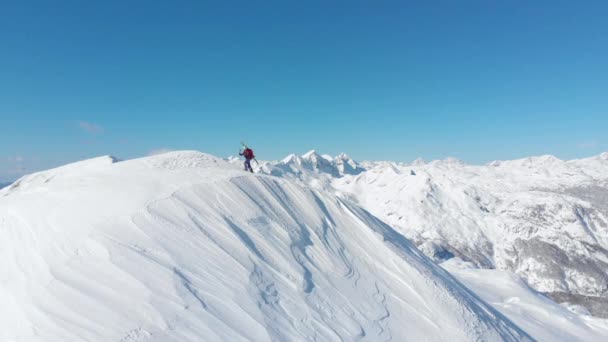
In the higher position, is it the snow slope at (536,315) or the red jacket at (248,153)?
the red jacket at (248,153)

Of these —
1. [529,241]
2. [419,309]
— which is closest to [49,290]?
[419,309]

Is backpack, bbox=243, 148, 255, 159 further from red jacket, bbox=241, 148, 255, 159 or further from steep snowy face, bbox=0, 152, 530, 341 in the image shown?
steep snowy face, bbox=0, 152, 530, 341

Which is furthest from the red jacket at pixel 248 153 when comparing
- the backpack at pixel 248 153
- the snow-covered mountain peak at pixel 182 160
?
the snow-covered mountain peak at pixel 182 160

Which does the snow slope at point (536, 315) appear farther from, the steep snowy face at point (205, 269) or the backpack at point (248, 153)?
the backpack at point (248, 153)

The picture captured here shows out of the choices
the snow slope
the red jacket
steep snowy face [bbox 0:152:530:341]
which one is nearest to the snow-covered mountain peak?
steep snowy face [bbox 0:152:530:341]

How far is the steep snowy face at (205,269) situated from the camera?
761cm

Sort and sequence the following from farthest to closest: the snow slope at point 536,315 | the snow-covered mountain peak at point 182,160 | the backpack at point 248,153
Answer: the backpack at point 248,153
the snow-covered mountain peak at point 182,160
the snow slope at point 536,315

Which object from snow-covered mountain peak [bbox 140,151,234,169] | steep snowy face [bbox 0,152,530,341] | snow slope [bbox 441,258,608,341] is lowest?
snow slope [bbox 441,258,608,341]

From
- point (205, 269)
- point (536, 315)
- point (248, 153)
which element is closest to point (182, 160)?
point (248, 153)

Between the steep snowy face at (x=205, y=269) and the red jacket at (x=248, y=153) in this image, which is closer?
the steep snowy face at (x=205, y=269)

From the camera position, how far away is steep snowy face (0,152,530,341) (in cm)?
761

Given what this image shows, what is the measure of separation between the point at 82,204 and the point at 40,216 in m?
1.36

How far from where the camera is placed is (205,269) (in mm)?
9641

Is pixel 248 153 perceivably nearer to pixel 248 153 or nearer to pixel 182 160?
pixel 248 153
